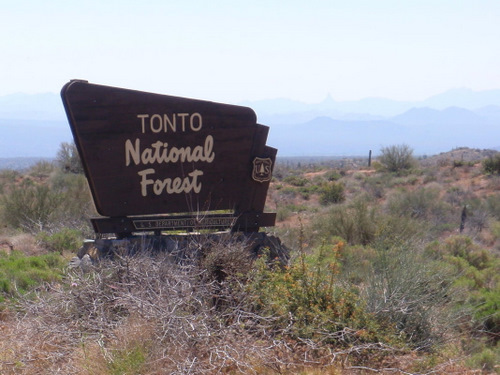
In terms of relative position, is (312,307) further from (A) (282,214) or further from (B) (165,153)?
(A) (282,214)

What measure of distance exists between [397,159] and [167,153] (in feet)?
92.6

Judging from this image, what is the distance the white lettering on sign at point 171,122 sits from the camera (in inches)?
281

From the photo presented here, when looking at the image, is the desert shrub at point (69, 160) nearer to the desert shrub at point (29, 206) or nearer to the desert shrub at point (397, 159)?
Result: the desert shrub at point (29, 206)

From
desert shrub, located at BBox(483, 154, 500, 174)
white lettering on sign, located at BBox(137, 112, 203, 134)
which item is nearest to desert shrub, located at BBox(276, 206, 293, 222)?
white lettering on sign, located at BBox(137, 112, 203, 134)

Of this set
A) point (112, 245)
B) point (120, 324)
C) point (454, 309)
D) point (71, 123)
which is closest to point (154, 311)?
point (120, 324)

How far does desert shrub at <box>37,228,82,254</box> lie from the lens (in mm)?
10721

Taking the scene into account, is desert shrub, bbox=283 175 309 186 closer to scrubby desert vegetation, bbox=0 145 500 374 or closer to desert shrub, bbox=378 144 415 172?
desert shrub, bbox=378 144 415 172

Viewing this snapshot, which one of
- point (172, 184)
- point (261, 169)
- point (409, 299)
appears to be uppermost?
point (261, 169)

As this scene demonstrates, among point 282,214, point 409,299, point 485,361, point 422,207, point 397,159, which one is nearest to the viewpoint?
point 409,299

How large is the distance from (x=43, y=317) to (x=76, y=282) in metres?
0.58

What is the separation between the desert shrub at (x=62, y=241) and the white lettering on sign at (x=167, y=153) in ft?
12.9

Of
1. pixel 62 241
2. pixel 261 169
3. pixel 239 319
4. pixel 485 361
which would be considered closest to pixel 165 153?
pixel 261 169

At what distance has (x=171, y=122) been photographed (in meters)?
7.25

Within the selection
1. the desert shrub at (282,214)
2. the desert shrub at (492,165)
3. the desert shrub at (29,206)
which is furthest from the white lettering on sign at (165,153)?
the desert shrub at (492,165)
